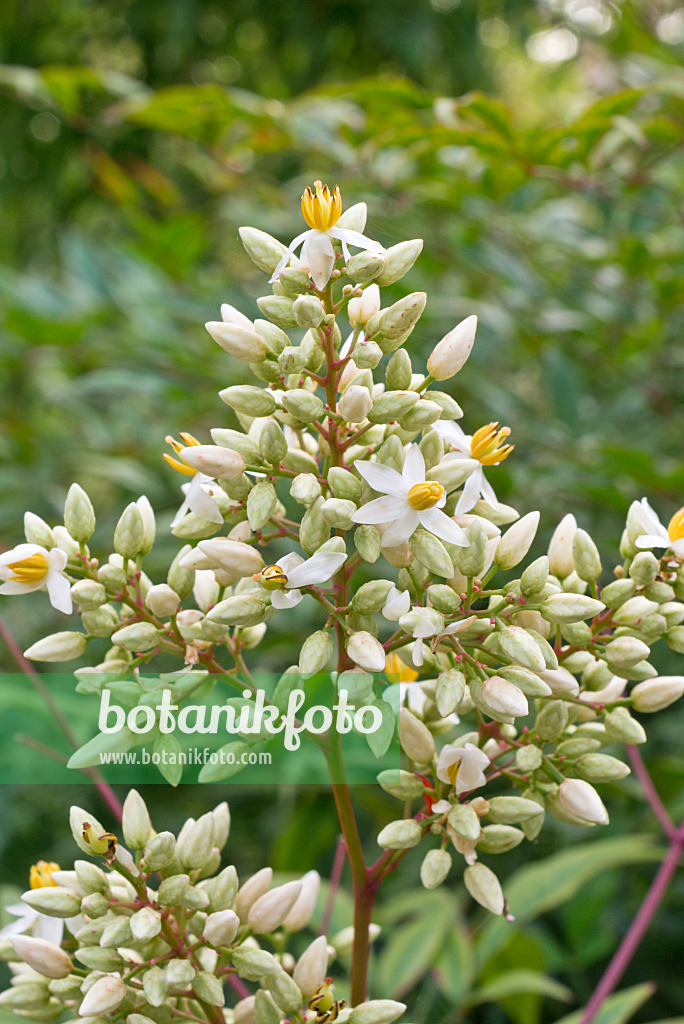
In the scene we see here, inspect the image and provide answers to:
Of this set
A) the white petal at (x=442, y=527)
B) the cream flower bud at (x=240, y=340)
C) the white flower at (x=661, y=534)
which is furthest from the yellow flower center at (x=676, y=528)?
the cream flower bud at (x=240, y=340)

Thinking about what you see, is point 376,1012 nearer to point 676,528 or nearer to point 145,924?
point 145,924

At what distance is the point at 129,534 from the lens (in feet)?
1.46

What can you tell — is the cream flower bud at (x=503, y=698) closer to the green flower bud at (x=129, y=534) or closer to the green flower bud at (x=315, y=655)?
the green flower bud at (x=315, y=655)

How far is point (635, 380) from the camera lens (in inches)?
49.8

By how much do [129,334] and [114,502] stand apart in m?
0.25

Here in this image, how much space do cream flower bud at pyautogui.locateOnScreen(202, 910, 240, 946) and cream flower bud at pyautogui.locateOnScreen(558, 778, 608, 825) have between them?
0.17 meters

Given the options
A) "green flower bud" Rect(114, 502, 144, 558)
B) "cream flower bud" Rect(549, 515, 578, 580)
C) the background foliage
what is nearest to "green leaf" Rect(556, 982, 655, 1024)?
the background foliage

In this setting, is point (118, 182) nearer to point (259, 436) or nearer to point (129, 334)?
point (129, 334)

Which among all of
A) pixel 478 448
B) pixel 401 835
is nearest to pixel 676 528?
pixel 478 448

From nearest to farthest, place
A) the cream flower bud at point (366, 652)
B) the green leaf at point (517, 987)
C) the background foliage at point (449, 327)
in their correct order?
the cream flower bud at point (366, 652) < the green leaf at point (517, 987) < the background foliage at point (449, 327)

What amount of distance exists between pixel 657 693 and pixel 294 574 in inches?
8.3

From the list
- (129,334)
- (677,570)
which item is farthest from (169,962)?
(129,334)

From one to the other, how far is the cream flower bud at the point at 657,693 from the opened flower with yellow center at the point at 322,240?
0.27 m

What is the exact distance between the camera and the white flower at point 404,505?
38cm
